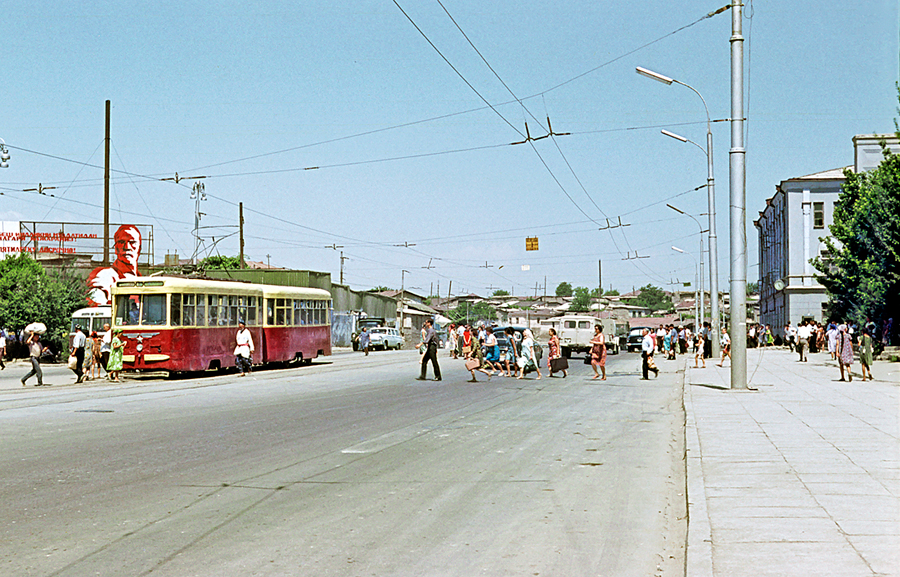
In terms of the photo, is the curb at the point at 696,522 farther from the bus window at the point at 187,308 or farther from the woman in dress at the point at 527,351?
the bus window at the point at 187,308

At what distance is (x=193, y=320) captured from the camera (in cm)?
2744

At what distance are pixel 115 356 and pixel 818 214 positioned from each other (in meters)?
54.3

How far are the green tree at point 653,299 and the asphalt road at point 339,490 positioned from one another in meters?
162

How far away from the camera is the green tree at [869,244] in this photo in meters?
33.9

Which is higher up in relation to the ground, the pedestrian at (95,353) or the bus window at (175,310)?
the bus window at (175,310)

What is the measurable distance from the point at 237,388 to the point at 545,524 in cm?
1652

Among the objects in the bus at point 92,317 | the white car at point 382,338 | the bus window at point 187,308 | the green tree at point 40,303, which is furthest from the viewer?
the white car at point 382,338

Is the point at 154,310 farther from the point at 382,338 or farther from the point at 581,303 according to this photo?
the point at 581,303

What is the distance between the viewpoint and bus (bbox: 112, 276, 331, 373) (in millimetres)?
26531

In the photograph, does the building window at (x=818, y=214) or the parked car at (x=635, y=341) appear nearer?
the parked car at (x=635, y=341)

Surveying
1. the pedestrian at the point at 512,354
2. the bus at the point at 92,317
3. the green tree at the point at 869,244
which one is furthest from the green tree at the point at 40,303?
the green tree at the point at 869,244

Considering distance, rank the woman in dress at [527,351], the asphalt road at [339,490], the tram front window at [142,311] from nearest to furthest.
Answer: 1. the asphalt road at [339,490]
2. the tram front window at [142,311]
3. the woman in dress at [527,351]

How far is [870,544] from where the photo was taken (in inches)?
233

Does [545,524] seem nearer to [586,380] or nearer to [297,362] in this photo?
[586,380]
